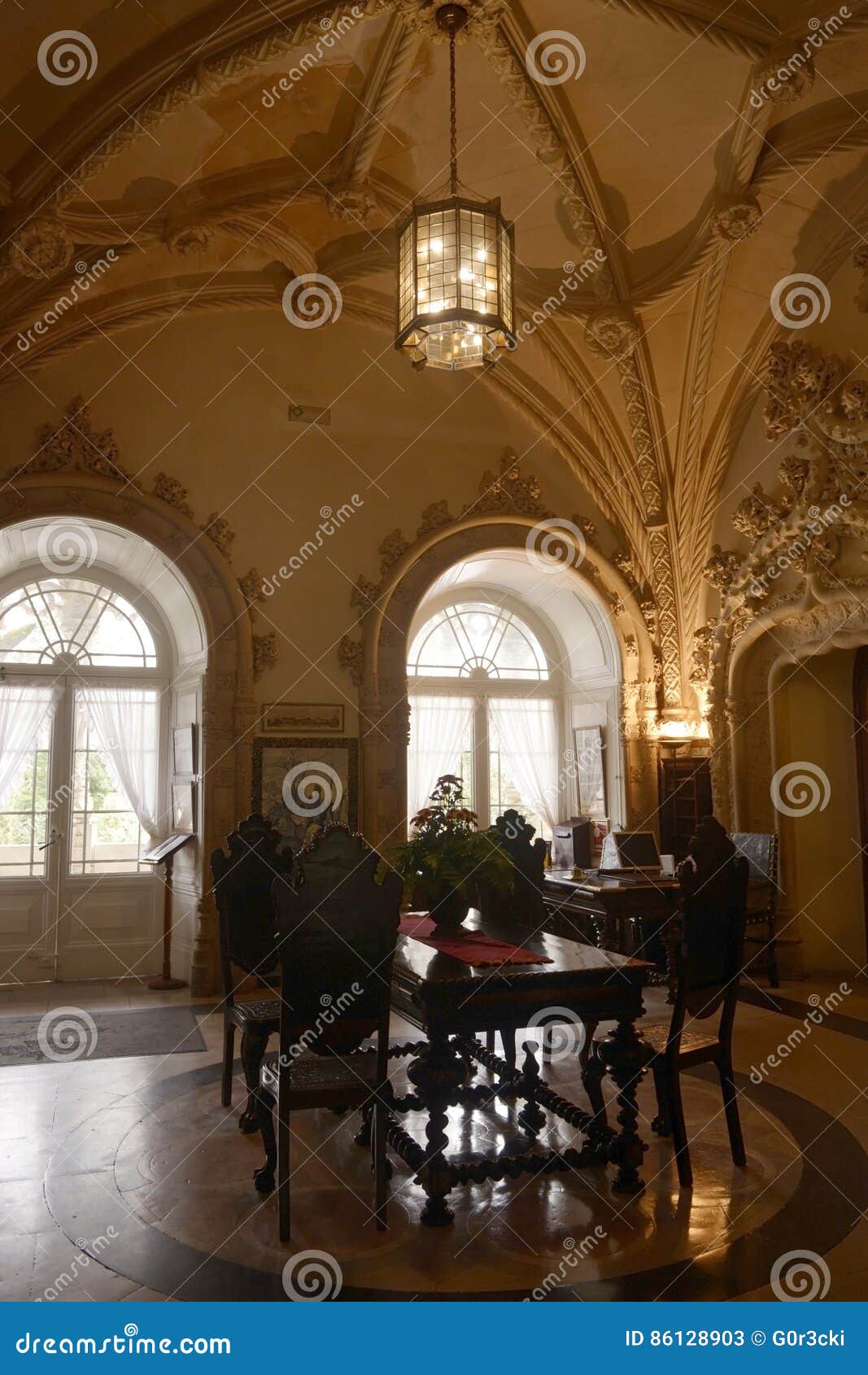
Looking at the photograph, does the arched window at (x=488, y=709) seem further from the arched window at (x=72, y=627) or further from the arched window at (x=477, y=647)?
the arched window at (x=72, y=627)

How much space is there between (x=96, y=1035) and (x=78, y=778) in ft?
10.0

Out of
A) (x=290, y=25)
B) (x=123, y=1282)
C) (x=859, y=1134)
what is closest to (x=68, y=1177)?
(x=123, y=1282)

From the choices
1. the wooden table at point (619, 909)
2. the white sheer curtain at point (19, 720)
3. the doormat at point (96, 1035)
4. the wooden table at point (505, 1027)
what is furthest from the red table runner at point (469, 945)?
the white sheer curtain at point (19, 720)

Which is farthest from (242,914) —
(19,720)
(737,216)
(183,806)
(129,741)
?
Answer: (737,216)

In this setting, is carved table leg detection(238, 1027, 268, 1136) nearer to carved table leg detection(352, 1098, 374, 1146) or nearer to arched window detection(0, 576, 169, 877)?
carved table leg detection(352, 1098, 374, 1146)

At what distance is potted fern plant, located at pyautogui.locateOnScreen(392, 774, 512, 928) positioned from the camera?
164 inches

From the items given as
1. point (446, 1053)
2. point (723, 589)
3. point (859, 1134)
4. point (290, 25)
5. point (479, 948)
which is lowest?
point (859, 1134)

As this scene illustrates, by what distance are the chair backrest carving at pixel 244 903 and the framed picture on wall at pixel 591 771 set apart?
517cm

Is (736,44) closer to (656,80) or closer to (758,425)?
(656,80)

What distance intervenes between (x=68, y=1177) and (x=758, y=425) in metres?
7.50

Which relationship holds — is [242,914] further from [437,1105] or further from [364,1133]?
[437,1105]

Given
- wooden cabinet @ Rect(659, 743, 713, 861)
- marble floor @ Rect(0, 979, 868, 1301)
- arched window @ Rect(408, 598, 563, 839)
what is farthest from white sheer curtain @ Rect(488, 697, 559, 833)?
marble floor @ Rect(0, 979, 868, 1301)

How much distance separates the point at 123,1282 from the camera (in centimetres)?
305

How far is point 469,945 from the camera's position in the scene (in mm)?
4164
